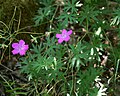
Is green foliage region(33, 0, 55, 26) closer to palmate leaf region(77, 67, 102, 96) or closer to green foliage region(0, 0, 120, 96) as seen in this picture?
green foliage region(0, 0, 120, 96)

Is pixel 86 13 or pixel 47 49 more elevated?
pixel 86 13

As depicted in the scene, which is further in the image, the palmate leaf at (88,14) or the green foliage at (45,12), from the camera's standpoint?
the green foliage at (45,12)

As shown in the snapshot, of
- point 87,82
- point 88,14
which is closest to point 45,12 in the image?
point 88,14

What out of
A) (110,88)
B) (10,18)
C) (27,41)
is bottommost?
(110,88)

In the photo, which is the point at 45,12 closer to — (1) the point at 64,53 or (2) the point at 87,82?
(1) the point at 64,53

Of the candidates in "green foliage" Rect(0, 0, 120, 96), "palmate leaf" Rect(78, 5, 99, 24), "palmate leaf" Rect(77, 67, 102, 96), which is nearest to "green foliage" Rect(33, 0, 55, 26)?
"green foliage" Rect(0, 0, 120, 96)

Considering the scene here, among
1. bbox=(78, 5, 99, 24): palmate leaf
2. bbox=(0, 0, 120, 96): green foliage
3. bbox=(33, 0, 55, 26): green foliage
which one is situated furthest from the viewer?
bbox=(33, 0, 55, 26): green foliage

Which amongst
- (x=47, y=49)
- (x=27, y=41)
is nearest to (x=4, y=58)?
(x=27, y=41)

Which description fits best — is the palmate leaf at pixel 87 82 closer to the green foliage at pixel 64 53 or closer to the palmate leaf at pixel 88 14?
the green foliage at pixel 64 53

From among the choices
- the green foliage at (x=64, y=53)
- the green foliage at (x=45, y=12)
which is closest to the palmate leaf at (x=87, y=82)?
the green foliage at (x=64, y=53)

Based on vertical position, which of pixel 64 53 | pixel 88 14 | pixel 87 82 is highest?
pixel 88 14

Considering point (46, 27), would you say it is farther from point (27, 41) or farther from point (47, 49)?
point (47, 49)
